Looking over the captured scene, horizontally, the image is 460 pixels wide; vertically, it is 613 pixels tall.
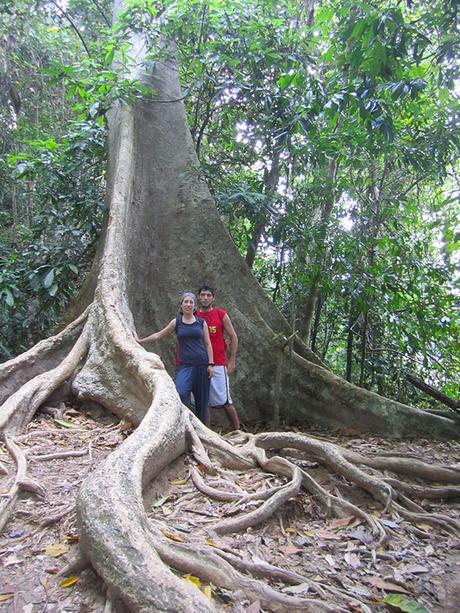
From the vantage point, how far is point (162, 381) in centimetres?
351

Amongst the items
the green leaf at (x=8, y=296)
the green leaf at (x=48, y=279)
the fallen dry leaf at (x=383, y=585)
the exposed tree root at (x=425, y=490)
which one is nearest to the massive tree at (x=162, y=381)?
the exposed tree root at (x=425, y=490)

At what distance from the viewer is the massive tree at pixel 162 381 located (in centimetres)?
197

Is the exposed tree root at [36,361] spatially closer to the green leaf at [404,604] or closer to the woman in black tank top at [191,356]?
the woman in black tank top at [191,356]

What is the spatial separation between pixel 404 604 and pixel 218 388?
307 centimetres

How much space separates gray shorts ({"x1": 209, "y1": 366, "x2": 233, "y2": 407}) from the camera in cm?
501

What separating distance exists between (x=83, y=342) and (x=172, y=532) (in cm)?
259

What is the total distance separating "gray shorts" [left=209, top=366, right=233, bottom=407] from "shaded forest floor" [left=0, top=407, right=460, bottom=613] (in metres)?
1.56

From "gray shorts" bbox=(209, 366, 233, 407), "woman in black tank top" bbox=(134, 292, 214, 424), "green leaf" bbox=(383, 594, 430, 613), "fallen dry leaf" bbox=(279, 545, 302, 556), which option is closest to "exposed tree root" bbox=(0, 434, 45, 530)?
"fallen dry leaf" bbox=(279, 545, 302, 556)

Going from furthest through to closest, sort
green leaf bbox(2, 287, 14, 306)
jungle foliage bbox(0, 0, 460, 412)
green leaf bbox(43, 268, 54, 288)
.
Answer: green leaf bbox(43, 268, 54, 288) < green leaf bbox(2, 287, 14, 306) < jungle foliage bbox(0, 0, 460, 412)

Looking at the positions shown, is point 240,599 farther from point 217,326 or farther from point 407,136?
point 407,136

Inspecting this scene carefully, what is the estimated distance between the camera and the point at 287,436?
3770 millimetres

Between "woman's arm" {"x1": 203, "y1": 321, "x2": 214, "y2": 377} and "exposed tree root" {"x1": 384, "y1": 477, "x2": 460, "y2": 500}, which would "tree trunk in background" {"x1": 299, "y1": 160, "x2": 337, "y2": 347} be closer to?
"woman's arm" {"x1": 203, "y1": 321, "x2": 214, "y2": 377}

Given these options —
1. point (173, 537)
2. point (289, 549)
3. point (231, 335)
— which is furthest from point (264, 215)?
point (173, 537)

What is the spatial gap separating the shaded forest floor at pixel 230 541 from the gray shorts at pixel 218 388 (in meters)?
1.56
